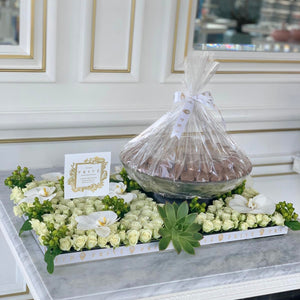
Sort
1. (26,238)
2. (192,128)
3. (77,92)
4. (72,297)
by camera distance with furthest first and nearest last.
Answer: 1. (77,92)
2. (192,128)
3. (26,238)
4. (72,297)

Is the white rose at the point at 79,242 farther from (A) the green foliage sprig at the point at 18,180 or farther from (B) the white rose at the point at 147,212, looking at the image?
(A) the green foliage sprig at the point at 18,180

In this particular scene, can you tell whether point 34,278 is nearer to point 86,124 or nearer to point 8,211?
point 8,211

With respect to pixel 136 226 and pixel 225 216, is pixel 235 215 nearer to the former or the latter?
pixel 225 216

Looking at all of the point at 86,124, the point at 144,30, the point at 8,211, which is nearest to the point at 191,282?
the point at 8,211

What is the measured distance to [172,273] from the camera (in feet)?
2.39

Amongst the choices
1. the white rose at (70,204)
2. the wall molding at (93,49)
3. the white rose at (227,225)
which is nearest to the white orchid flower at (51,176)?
the white rose at (70,204)

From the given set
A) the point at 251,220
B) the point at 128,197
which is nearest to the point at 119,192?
the point at 128,197

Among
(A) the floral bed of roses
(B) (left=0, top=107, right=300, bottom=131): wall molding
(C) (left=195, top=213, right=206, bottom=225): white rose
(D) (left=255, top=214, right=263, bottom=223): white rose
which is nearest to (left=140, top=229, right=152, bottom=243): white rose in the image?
(A) the floral bed of roses

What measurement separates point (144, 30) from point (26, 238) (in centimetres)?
58

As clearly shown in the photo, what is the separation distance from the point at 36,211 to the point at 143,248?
182 mm

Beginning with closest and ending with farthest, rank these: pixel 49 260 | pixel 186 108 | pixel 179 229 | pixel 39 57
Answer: pixel 49 260
pixel 179 229
pixel 186 108
pixel 39 57

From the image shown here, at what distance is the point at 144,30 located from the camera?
A: 3.79ft

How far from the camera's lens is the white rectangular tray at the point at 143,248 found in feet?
2.37

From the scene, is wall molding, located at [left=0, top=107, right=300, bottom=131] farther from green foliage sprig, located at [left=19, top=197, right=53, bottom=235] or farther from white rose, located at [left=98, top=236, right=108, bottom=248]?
white rose, located at [left=98, top=236, right=108, bottom=248]
